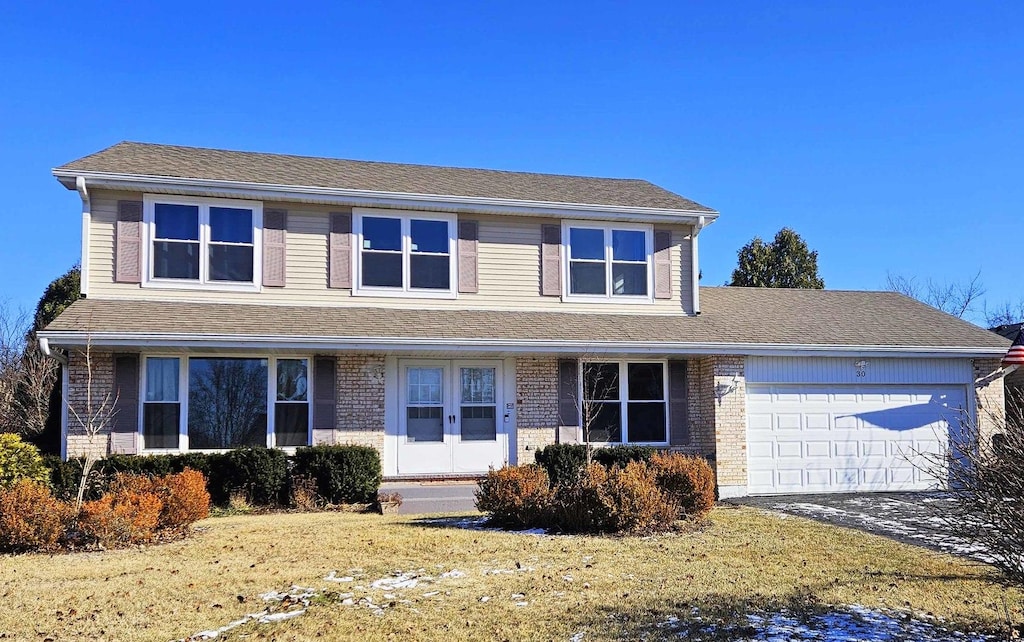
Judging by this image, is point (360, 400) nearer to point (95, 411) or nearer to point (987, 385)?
point (95, 411)

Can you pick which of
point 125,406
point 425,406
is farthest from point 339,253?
point 125,406

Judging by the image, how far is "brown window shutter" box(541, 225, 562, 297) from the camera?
16.2 metres

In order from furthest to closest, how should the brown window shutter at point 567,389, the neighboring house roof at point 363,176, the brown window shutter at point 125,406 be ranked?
the brown window shutter at point 567,389 < the neighboring house roof at point 363,176 < the brown window shutter at point 125,406

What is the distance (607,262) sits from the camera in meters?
16.5

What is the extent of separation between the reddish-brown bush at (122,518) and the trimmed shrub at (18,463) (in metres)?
2.37

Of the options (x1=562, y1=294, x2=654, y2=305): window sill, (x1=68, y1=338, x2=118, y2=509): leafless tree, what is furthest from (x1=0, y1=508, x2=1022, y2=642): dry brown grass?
(x1=562, y1=294, x2=654, y2=305): window sill

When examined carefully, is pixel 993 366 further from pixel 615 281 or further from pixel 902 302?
pixel 615 281

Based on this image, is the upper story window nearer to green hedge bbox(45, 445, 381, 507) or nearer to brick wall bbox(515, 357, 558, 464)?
brick wall bbox(515, 357, 558, 464)

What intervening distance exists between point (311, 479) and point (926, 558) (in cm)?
888

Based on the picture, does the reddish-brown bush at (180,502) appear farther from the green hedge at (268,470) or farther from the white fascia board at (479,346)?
the white fascia board at (479,346)

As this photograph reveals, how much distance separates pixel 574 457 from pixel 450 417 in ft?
8.32

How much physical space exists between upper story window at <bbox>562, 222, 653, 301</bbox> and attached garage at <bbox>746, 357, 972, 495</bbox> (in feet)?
9.31

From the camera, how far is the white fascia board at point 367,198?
14.0 m

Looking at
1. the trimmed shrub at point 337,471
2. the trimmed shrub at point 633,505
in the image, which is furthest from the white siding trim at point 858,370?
the trimmed shrub at point 337,471
